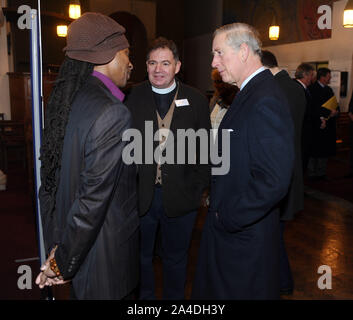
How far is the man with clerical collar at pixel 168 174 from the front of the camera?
2209 mm

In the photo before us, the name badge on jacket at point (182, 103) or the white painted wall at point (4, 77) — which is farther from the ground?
the white painted wall at point (4, 77)

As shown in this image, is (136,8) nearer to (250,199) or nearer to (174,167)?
(174,167)

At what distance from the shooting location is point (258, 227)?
1566 millimetres

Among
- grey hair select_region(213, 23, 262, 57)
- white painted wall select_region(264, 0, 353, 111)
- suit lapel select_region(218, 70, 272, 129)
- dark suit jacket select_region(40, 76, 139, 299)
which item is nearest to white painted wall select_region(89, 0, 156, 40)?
white painted wall select_region(264, 0, 353, 111)

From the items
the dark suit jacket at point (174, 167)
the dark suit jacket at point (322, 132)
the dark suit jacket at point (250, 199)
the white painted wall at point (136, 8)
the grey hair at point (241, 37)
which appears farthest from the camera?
the white painted wall at point (136, 8)

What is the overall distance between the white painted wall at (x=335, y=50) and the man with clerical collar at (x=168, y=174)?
6.35 meters

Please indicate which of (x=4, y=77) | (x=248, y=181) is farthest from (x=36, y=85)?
(x=4, y=77)

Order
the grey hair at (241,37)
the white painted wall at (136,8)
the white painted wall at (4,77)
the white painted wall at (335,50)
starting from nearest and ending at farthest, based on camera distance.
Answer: the grey hair at (241,37) < the white painted wall at (4,77) < the white painted wall at (335,50) < the white painted wall at (136,8)

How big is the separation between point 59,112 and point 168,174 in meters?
0.95

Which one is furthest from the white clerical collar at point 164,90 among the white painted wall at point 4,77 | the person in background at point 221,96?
the white painted wall at point 4,77

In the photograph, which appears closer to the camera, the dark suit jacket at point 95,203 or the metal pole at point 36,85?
the dark suit jacket at point 95,203

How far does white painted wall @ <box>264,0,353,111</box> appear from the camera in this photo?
745cm

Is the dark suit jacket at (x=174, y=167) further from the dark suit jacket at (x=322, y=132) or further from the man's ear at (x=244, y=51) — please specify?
the dark suit jacket at (x=322, y=132)
